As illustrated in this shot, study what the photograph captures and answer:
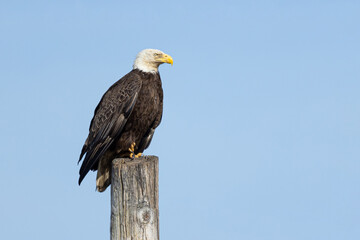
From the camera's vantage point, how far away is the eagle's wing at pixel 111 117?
275 inches

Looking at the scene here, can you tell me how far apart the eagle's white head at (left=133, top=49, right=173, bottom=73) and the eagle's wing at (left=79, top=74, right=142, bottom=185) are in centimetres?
26

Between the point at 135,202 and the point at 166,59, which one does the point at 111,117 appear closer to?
the point at 166,59

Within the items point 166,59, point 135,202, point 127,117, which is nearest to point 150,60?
point 166,59

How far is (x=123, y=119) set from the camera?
23.6ft

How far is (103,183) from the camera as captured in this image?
7055 mm

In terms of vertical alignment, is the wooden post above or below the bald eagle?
below

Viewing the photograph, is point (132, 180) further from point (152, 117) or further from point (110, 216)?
point (152, 117)

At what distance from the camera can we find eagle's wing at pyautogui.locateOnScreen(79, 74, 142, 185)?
22.9 feet

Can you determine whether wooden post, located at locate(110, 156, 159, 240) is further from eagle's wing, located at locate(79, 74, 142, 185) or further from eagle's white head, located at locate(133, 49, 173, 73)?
eagle's white head, located at locate(133, 49, 173, 73)

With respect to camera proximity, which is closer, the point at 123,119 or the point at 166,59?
the point at 123,119

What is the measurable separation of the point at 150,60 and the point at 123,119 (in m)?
0.98

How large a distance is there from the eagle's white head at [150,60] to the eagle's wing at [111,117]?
0.26 meters

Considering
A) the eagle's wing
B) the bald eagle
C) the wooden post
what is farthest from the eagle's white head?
the wooden post

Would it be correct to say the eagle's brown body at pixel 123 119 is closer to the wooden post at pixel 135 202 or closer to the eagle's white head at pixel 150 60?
the eagle's white head at pixel 150 60
